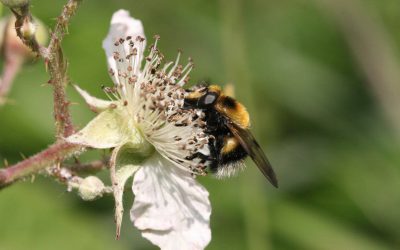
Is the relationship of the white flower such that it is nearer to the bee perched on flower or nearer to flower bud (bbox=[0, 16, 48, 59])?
the bee perched on flower

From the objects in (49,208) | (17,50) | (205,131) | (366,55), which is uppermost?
(366,55)

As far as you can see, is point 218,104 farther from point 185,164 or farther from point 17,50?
point 17,50

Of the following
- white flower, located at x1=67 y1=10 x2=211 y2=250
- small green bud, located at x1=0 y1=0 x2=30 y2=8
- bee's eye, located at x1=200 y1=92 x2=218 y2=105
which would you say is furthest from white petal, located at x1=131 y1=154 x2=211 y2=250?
small green bud, located at x1=0 y1=0 x2=30 y2=8

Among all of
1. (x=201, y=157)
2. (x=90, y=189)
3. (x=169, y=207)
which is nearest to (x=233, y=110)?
(x=201, y=157)

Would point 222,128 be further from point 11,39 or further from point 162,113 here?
point 11,39

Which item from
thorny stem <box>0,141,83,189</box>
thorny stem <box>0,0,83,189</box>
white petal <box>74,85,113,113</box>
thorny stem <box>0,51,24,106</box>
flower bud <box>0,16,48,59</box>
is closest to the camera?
thorny stem <box>0,0,83,189</box>

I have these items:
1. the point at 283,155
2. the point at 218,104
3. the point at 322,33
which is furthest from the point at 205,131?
the point at 322,33
